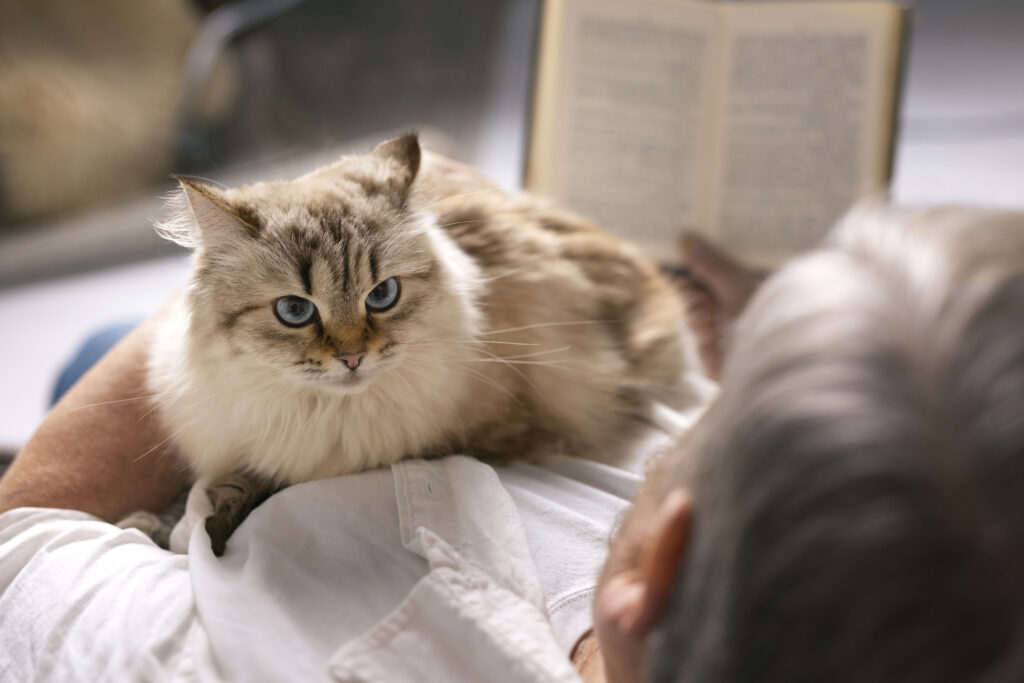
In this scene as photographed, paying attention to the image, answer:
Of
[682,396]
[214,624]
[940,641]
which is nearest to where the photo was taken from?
[940,641]

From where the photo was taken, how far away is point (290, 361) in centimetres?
104

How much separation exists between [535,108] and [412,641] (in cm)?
152

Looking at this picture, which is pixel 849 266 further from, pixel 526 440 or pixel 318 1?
pixel 318 1

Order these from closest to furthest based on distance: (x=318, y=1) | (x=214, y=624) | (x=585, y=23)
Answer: (x=214, y=624) < (x=585, y=23) < (x=318, y=1)

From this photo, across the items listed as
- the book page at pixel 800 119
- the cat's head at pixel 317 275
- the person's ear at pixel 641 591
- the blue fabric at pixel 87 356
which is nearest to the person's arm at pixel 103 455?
the cat's head at pixel 317 275

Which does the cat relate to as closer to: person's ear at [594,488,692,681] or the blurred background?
person's ear at [594,488,692,681]

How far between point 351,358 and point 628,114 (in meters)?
1.35

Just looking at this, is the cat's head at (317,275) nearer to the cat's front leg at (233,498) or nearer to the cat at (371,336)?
the cat at (371,336)

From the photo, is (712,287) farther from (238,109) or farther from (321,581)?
(238,109)

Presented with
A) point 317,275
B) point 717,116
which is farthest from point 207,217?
point 717,116

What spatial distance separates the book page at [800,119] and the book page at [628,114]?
0.08m

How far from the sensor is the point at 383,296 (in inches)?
42.8

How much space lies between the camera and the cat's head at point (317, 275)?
1015mm

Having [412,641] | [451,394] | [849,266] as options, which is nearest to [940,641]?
[849,266]
